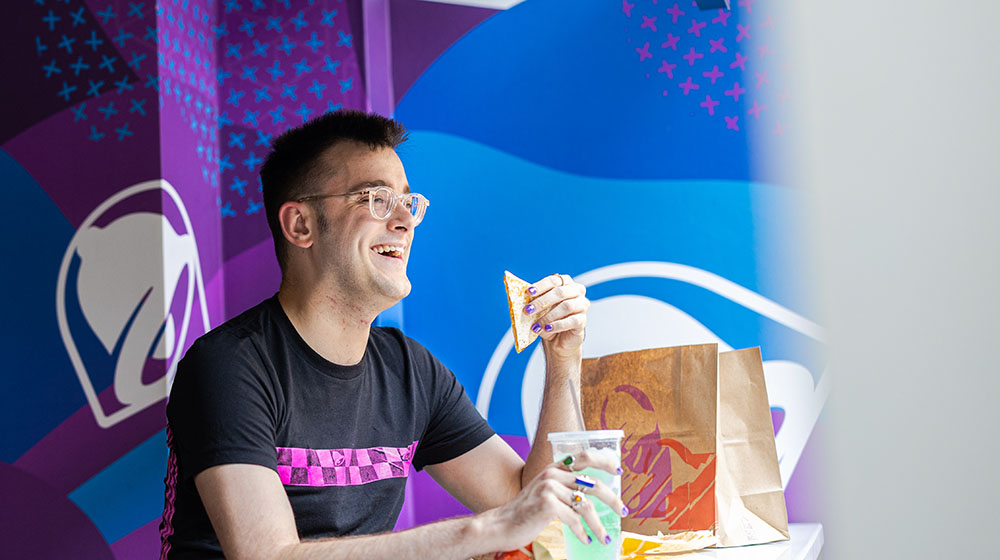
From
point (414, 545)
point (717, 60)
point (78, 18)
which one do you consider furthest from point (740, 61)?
point (78, 18)

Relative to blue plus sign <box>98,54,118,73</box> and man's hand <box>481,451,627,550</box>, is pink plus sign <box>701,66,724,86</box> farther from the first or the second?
blue plus sign <box>98,54,118,73</box>

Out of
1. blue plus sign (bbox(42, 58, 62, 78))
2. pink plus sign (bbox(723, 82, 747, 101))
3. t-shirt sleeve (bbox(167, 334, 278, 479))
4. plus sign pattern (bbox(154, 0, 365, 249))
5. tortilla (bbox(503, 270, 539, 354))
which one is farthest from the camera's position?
plus sign pattern (bbox(154, 0, 365, 249))

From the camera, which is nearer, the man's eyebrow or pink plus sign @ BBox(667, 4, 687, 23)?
the man's eyebrow

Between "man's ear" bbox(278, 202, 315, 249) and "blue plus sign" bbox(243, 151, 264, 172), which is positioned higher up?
"blue plus sign" bbox(243, 151, 264, 172)

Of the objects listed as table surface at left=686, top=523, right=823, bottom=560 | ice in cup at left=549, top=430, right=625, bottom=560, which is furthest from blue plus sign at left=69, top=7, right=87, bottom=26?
table surface at left=686, top=523, right=823, bottom=560

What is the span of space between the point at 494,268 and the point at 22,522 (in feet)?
4.54

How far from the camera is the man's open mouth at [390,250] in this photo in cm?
182

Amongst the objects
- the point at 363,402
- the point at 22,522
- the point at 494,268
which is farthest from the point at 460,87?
the point at 22,522

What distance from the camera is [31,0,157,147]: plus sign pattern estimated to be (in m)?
2.27

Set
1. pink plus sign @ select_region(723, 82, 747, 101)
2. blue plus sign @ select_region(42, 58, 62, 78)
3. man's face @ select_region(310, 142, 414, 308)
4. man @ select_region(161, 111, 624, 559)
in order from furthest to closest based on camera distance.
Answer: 1. blue plus sign @ select_region(42, 58, 62, 78)
2. pink plus sign @ select_region(723, 82, 747, 101)
3. man's face @ select_region(310, 142, 414, 308)
4. man @ select_region(161, 111, 624, 559)

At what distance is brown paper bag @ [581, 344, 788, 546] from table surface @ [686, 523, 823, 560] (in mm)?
31

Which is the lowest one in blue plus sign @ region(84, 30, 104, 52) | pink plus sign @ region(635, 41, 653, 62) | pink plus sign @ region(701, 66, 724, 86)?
pink plus sign @ region(701, 66, 724, 86)

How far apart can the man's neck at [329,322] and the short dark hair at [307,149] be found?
0.14m

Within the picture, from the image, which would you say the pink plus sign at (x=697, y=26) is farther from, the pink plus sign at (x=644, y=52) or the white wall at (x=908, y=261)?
the white wall at (x=908, y=261)
